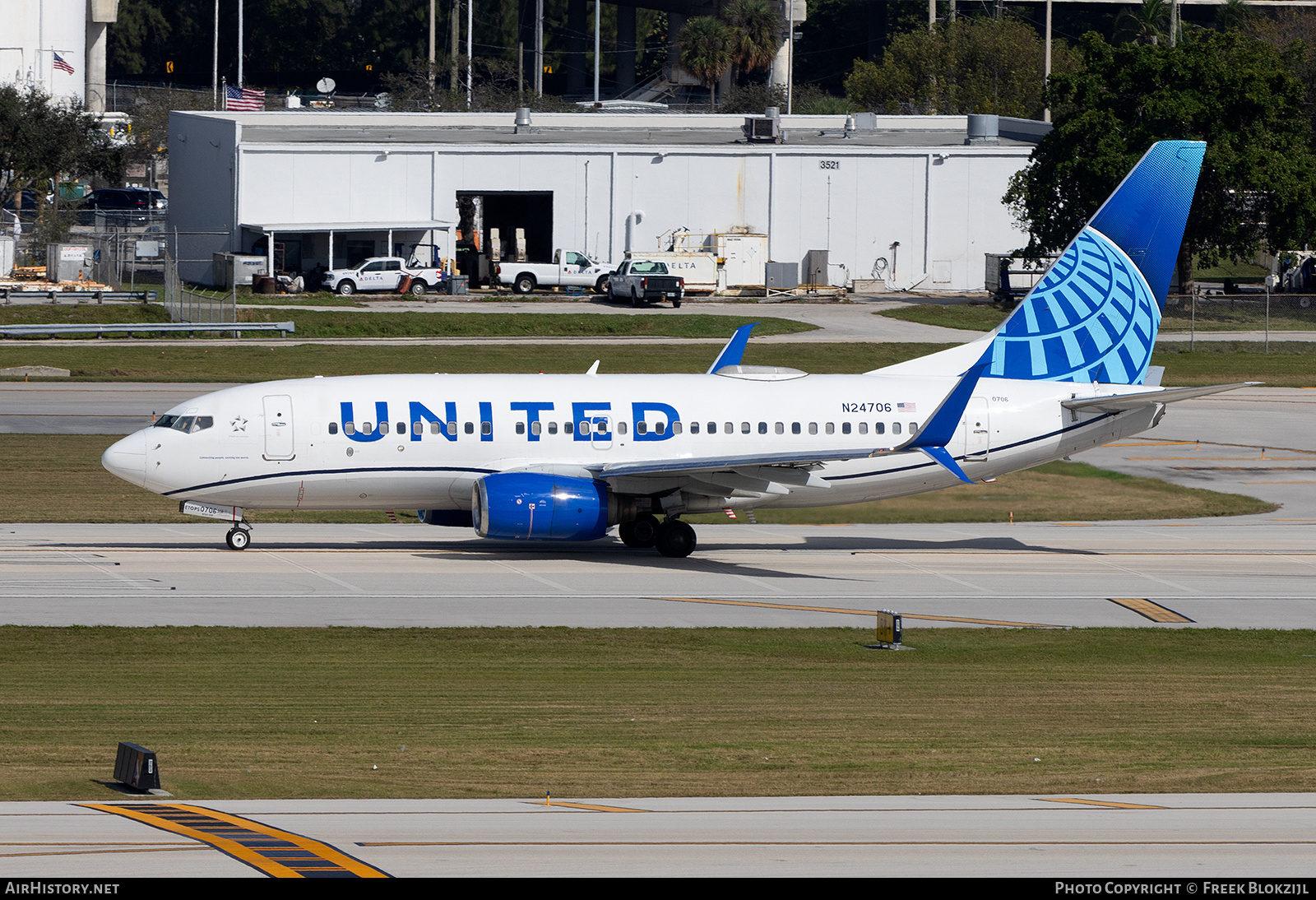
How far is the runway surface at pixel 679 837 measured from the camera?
1355 cm

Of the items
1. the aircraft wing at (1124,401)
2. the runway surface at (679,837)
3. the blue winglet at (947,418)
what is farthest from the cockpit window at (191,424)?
the runway surface at (679,837)

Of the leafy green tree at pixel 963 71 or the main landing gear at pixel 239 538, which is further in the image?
the leafy green tree at pixel 963 71

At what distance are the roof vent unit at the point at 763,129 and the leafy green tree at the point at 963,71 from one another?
4497cm

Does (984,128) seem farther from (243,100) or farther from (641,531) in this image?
(641,531)

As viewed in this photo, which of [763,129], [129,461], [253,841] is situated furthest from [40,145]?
[253,841]

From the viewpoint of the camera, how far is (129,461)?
3506 cm

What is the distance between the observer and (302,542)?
126 ft

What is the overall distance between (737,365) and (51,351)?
46.4 meters

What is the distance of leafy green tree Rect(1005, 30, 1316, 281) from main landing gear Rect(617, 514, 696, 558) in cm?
6165

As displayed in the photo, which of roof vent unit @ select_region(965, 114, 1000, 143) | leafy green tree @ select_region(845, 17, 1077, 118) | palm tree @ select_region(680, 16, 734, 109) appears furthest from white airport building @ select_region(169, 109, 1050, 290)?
leafy green tree @ select_region(845, 17, 1077, 118)

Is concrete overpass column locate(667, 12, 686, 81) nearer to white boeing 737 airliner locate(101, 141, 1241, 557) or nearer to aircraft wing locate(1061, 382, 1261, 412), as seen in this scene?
white boeing 737 airliner locate(101, 141, 1241, 557)

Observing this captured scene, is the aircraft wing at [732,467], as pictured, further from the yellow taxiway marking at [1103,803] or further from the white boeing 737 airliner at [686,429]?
the yellow taxiway marking at [1103,803]
